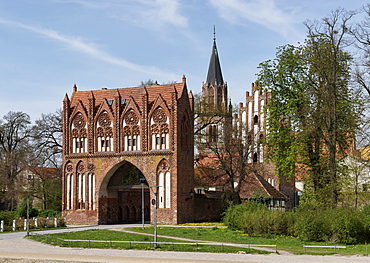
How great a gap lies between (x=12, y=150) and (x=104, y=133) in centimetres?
1872

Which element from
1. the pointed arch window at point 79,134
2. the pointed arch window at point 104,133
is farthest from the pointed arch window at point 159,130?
the pointed arch window at point 79,134

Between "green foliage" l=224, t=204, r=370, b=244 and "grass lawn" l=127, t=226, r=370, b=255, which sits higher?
"green foliage" l=224, t=204, r=370, b=244

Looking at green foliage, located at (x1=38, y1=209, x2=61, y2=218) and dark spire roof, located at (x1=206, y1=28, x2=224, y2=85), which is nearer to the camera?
green foliage, located at (x1=38, y1=209, x2=61, y2=218)

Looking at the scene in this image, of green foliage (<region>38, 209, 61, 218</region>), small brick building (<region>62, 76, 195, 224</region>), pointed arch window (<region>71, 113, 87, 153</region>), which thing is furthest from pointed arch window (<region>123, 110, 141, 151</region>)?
green foliage (<region>38, 209, 61, 218</region>)

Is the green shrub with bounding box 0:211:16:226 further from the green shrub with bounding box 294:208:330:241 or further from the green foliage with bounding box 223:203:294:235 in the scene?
the green shrub with bounding box 294:208:330:241

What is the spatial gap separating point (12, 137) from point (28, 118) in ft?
9.43

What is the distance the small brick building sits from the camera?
45.3 metres

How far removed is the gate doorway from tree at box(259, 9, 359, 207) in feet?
42.9

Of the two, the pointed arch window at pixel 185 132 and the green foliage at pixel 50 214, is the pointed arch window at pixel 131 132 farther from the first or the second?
the green foliage at pixel 50 214

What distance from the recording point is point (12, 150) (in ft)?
203

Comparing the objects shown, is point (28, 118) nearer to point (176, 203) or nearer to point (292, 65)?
point (176, 203)

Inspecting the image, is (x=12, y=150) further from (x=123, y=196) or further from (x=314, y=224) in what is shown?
(x=314, y=224)

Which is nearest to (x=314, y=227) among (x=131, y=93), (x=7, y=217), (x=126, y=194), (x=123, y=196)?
(x=7, y=217)

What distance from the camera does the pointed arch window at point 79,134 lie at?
4906cm
